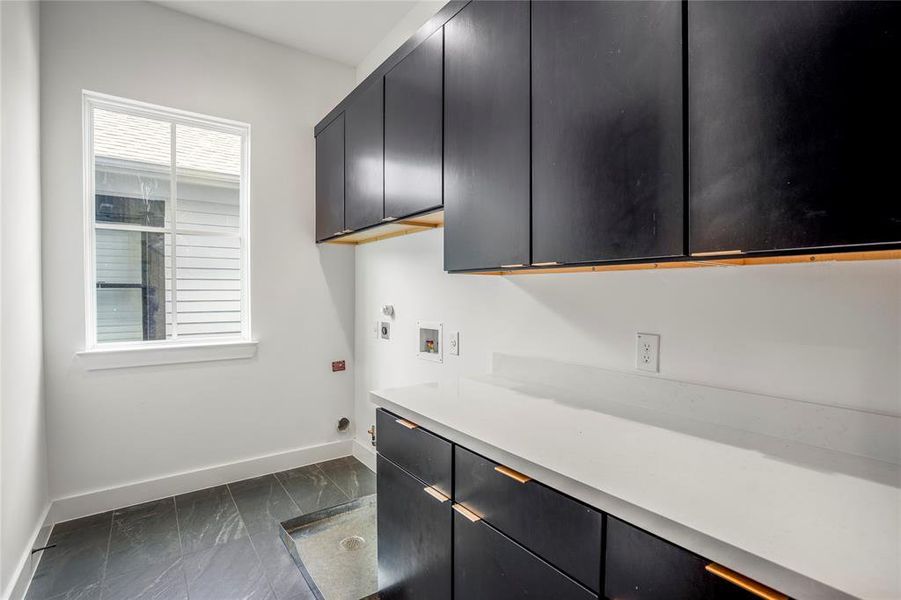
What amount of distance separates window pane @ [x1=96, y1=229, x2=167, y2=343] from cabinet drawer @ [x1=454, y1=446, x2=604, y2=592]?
7.88 ft

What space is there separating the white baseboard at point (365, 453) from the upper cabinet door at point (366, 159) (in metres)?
1.63

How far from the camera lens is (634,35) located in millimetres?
1064

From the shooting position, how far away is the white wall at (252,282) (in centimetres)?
240

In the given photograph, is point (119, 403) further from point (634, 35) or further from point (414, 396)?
point (634, 35)

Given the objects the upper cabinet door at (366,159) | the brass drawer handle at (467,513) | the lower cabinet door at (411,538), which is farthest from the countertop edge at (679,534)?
the upper cabinet door at (366,159)

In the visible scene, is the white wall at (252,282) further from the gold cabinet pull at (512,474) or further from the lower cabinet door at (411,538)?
the gold cabinet pull at (512,474)

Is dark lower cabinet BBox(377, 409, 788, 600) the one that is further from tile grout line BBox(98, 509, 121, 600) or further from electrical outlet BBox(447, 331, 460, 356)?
tile grout line BBox(98, 509, 121, 600)

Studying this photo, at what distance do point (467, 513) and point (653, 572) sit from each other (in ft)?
1.85

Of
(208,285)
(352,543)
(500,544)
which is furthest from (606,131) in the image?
(208,285)

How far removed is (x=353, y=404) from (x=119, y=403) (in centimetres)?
149

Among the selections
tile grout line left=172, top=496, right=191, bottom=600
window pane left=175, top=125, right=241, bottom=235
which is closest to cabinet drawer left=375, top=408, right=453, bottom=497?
tile grout line left=172, top=496, right=191, bottom=600

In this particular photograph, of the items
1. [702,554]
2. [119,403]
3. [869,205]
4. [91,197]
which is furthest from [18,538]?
[869,205]

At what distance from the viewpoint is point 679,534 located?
0.75 m

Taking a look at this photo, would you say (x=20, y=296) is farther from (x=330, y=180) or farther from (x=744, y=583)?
(x=744, y=583)
